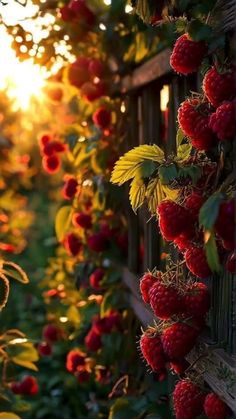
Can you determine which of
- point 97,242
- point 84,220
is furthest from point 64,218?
point 97,242

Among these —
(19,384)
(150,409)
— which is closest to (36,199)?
(19,384)

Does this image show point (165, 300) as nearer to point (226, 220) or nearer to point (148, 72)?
point (226, 220)

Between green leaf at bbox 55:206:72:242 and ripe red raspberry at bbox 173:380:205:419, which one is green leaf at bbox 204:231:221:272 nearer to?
ripe red raspberry at bbox 173:380:205:419

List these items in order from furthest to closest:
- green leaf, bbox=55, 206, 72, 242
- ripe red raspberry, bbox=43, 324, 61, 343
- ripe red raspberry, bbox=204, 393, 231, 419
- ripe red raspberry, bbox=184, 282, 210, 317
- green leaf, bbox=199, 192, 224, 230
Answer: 1. ripe red raspberry, bbox=43, 324, 61, 343
2. green leaf, bbox=55, 206, 72, 242
3. ripe red raspberry, bbox=184, 282, 210, 317
4. ripe red raspberry, bbox=204, 393, 231, 419
5. green leaf, bbox=199, 192, 224, 230

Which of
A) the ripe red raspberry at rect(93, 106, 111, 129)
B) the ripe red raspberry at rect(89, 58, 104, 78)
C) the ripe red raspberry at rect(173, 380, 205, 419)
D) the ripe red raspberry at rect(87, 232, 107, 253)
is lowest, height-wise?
the ripe red raspberry at rect(173, 380, 205, 419)

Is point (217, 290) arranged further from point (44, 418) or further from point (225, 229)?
point (44, 418)

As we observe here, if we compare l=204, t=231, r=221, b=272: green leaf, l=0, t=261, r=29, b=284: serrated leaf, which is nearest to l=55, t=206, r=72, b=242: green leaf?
l=0, t=261, r=29, b=284: serrated leaf
